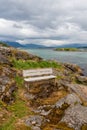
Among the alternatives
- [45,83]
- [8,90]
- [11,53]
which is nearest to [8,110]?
[8,90]

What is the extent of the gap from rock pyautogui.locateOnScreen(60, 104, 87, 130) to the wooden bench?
17.4ft

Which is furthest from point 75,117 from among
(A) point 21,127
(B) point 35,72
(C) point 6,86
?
(B) point 35,72

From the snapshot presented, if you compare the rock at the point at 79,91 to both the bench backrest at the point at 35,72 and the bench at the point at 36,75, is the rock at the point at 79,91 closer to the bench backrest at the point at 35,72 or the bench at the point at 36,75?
the bench at the point at 36,75

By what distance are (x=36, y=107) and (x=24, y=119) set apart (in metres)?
2.59

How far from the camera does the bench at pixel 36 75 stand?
18.3m

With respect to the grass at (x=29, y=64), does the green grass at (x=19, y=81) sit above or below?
below

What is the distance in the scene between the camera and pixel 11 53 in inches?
1139

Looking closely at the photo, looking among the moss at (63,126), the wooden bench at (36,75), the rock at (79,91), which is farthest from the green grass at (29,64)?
the moss at (63,126)

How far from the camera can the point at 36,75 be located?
1984 cm

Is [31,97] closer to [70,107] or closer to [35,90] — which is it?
[35,90]

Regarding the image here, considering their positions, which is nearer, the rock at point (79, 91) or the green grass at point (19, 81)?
the rock at point (79, 91)

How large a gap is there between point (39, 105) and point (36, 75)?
14.2 ft

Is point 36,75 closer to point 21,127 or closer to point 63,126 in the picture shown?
point 21,127

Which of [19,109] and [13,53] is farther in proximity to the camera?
[13,53]
